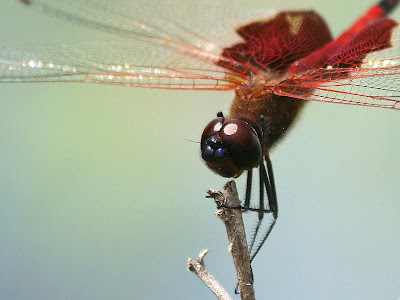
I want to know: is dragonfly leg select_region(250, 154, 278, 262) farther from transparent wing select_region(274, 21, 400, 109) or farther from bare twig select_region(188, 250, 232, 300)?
bare twig select_region(188, 250, 232, 300)

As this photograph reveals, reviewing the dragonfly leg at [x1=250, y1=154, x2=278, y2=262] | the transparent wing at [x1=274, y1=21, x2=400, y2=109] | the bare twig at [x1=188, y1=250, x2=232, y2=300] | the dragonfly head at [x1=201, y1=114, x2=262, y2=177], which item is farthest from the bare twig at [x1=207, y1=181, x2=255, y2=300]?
the transparent wing at [x1=274, y1=21, x2=400, y2=109]

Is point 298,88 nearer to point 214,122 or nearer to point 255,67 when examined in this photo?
point 255,67

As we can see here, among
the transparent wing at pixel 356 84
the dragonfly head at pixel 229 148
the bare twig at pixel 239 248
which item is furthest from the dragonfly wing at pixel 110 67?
the bare twig at pixel 239 248

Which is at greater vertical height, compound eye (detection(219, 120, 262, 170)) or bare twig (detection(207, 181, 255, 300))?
compound eye (detection(219, 120, 262, 170))

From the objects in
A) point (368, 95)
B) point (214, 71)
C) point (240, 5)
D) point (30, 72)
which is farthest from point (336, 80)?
point (30, 72)

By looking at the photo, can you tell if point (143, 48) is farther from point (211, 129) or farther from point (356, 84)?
point (356, 84)

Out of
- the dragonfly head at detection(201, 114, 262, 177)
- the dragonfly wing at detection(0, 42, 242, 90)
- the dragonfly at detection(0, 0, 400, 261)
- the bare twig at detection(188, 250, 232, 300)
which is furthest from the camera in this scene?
the dragonfly wing at detection(0, 42, 242, 90)

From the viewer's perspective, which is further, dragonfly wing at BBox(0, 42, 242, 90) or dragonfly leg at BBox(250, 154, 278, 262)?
dragonfly wing at BBox(0, 42, 242, 90)

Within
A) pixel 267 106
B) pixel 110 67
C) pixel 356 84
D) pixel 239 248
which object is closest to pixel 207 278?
pixel 239 248
